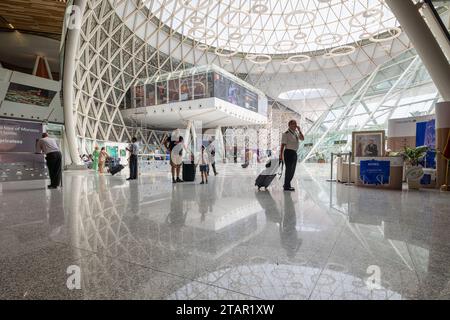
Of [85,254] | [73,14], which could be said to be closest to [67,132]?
[73,14]

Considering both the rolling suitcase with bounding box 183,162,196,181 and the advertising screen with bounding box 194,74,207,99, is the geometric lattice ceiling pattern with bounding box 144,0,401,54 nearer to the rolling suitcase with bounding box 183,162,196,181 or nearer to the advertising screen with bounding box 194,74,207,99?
the advertising screen with bounding box 194,74,207,99

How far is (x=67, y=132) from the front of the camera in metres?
20.9

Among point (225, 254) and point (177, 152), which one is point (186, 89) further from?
point (225, 254)

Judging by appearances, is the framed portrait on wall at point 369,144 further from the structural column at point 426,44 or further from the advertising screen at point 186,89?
the advertising screen at point 186,89

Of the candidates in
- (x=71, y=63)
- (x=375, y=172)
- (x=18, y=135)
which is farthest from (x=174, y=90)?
(x=375, y=172)

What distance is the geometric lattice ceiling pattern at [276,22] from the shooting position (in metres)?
38.8

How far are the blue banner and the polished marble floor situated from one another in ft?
14.5

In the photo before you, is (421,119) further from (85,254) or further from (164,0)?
(164,0)

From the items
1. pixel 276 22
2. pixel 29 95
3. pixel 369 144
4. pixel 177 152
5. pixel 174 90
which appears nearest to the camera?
pixel 369 144

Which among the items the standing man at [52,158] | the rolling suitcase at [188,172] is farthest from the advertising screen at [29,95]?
the rolling suitcase at [188,172]

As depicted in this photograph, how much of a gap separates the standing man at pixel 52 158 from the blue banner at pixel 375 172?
34.6 feet

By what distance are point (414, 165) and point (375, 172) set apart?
4.07ft

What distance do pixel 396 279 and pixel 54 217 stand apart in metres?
4.59

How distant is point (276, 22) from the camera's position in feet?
147
